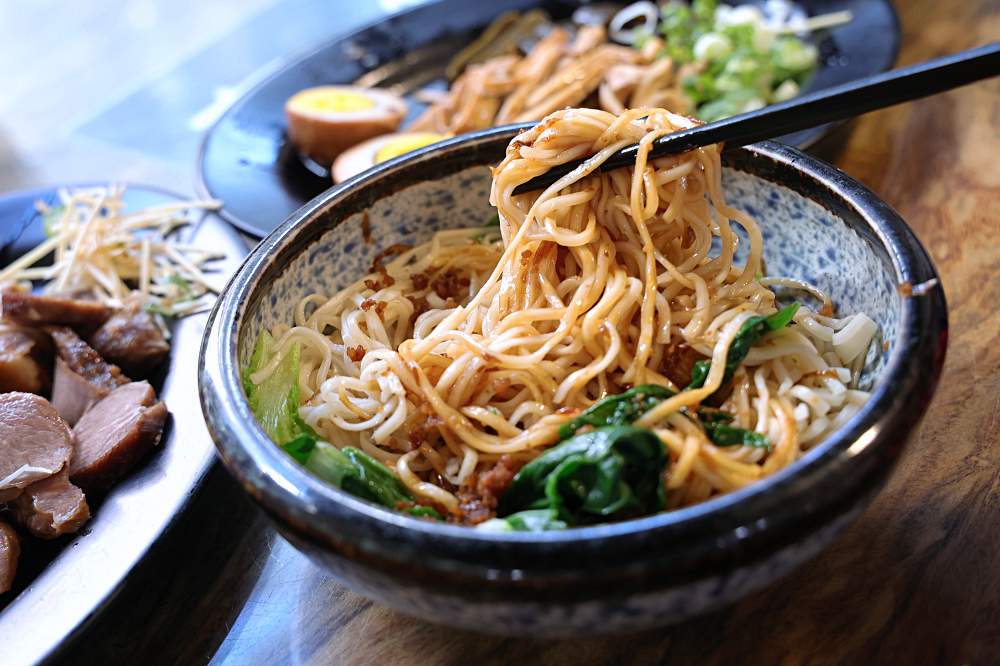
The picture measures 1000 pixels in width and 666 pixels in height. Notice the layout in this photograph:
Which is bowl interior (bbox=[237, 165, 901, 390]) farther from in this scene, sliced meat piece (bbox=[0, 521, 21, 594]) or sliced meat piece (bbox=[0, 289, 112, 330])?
sliced meat piece (bbox=[0, 289, 112, 330])

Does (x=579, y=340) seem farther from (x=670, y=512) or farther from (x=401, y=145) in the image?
(x=401, y=145)

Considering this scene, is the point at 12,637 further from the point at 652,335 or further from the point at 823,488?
the point at 823,488

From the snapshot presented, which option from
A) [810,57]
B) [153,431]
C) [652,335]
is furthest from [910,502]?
[810,57]

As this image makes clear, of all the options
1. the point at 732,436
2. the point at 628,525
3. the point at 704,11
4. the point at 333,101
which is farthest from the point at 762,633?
the point at 704,11

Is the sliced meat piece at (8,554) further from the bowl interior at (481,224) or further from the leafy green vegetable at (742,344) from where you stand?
the leafy green vegetable at (742,344)

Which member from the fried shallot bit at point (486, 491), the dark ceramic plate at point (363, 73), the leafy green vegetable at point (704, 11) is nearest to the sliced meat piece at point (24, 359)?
the dark ceramic plate at point (363, 73)

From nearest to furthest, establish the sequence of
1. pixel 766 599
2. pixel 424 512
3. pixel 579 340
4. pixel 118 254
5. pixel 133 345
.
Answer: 1. pixel 424 512
2. pixel 766 599
3. pixel 579 340
4. pixel 133 345
5. pixel 118 254
